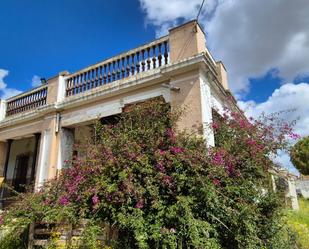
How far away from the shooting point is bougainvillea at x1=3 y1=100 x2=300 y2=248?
14.5ft

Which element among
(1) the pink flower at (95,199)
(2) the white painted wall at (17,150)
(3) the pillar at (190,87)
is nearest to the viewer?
(1) the pink flower at (95,199)

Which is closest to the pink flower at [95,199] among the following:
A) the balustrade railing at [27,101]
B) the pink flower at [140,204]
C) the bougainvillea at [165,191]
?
the bougainvillea at [165,191]

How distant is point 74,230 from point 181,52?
15.4ft

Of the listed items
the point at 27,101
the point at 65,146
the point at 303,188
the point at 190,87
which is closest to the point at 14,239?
the point at 65,146

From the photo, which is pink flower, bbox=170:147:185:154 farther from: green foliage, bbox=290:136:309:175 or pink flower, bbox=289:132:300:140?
green foliage, bbox=290:136:309:175

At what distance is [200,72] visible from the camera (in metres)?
6.41

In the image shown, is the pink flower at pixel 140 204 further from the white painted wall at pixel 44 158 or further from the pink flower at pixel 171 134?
the white painted wall at pixel 44 158

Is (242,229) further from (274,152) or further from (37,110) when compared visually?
(37,110)

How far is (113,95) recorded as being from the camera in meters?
7.71

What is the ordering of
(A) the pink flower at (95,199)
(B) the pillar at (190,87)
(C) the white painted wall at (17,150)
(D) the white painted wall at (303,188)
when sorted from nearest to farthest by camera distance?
(A) the pink flower at (95,199) < (B) the pillar at (190,87) < (C) the white painted wall at (17,150) < (D) the white painted wall at (303,188)

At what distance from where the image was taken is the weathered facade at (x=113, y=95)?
6.42 meters

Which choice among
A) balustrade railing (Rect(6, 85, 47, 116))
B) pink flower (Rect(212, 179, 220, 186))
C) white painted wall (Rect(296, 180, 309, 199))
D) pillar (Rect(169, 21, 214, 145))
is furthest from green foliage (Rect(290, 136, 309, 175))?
pink flower (Rect(212, 179, 220, 186))

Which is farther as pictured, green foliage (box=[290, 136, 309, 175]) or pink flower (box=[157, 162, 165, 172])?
green foliage (box=[290, 136, 309, 175])

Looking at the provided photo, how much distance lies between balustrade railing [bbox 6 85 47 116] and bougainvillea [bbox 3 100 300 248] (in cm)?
463
